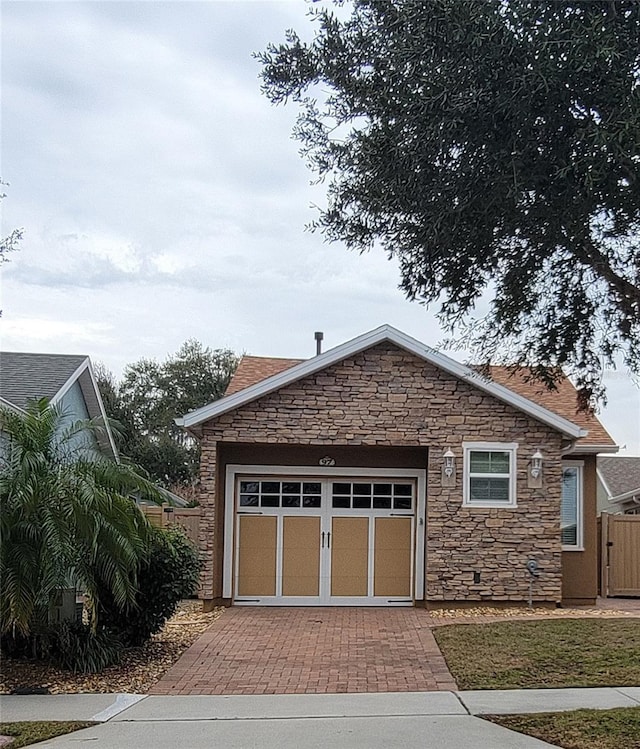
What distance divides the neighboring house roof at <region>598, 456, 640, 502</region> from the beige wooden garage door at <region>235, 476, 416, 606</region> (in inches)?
517

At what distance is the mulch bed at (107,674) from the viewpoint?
955cm

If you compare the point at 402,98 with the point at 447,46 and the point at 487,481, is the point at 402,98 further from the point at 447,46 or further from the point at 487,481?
the point at 487,481

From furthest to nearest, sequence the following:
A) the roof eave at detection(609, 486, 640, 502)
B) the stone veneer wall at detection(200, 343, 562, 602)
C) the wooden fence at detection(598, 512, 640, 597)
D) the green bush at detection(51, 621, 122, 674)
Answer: the roof eave at detection(609, 486, 640, 502), the wooden fence at detection(598, 512, 640, 597), the stone veneer wall at detection(200, 343, 562, 602), the green bush at detection(51, 621, 122, 674)

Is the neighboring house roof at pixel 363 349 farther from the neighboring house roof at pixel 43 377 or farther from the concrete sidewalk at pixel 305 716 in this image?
the concrete sidewalk at pixel 305 716

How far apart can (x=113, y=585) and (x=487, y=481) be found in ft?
25.2

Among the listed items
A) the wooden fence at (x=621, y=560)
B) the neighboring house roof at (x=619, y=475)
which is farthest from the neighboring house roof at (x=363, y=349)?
the neighboring house roof at (x=619, y=475)

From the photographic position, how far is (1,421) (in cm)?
1041

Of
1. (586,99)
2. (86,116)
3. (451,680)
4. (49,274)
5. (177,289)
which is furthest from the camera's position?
(177,289)

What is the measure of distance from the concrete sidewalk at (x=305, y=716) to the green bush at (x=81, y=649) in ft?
3.00

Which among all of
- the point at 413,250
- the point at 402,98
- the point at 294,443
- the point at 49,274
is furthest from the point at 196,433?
the point at 402,98

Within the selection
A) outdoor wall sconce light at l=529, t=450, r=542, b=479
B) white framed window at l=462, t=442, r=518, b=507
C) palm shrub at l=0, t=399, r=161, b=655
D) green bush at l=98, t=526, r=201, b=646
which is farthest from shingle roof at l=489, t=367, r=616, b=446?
palm shrub at l=0, t=399, r=161, b=655

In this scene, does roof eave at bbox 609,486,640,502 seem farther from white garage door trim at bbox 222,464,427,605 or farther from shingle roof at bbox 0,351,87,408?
shingle roof at bbox 0,351,87,408

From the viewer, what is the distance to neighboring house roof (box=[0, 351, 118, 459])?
15.6 meters

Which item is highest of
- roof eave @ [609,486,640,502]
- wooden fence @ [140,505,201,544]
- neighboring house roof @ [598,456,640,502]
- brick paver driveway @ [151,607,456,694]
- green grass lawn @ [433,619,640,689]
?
neighboring house roof @ [598,456,640,502]
